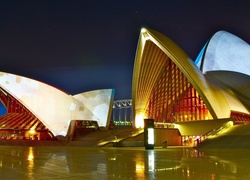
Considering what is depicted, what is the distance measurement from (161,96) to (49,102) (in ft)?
43.7

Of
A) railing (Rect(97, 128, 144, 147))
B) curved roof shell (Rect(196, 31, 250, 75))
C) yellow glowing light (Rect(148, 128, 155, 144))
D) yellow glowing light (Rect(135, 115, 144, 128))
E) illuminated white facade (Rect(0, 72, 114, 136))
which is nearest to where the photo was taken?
yellow glowing light (Rect(148, 128, 155, 144))

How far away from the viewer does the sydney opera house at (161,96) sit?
28.7 m

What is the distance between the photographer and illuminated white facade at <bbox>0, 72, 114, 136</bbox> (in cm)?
3319

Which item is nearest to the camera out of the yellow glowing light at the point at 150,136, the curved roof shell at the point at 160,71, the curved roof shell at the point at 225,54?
the yellow glowing light at the point at 150,136

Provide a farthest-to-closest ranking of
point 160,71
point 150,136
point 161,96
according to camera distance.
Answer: point 160,71
point 161,96
point 150,136

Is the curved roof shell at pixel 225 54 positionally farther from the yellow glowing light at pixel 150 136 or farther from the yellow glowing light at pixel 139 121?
the yellow glowing light at pixel 150 136

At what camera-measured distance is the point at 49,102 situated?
3416cm

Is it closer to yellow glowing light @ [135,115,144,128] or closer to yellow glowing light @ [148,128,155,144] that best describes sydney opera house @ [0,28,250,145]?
yellow glowing light @ [135,115,144,128]

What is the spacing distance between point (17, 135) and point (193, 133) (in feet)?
57.5

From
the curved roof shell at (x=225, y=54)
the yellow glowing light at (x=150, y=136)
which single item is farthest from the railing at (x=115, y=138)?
the curved roof shell at (x=225, y=54)

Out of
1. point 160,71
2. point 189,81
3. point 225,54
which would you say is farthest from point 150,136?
point 225,54

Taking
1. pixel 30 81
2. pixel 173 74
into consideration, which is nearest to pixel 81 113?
pixel 30 81

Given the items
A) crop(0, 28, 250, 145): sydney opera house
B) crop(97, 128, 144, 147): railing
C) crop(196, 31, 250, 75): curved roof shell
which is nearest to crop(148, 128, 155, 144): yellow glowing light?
crop(97, 128, 144, 147): railing

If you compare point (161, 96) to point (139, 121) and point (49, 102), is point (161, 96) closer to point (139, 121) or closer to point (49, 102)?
point (139, 121)
